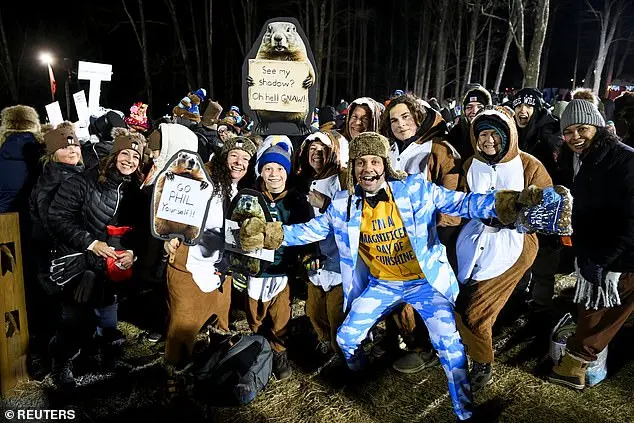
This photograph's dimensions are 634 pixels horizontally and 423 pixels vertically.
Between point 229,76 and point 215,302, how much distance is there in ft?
85.0

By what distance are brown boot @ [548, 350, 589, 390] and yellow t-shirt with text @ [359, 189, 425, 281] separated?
54.8 inches

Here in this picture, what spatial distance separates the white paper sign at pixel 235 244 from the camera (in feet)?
10.8

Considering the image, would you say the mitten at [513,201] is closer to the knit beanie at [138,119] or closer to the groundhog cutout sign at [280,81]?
the groundhog cutout sign at [280,81]

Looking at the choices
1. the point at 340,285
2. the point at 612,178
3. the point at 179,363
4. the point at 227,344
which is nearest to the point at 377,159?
the point at 340,285

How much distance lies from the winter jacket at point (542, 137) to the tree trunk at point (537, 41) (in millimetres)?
7815

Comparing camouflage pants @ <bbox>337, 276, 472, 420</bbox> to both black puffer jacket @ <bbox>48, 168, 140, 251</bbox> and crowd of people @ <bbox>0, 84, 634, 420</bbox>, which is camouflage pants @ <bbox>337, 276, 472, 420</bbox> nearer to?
crowd of people @ <bbox>0, 84, 634, 420</bbox>

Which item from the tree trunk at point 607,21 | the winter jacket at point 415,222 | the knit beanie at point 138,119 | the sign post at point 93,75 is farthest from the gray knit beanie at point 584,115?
the tree trunk at point 607,21

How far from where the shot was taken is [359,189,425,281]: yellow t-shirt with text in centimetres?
322

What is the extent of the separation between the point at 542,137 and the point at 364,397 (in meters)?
3.67

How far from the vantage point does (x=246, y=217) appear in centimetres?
325

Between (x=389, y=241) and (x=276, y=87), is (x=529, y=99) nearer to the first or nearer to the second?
(x=276, y=87)

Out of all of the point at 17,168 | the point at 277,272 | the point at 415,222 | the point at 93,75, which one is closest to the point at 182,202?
the point at 277,272

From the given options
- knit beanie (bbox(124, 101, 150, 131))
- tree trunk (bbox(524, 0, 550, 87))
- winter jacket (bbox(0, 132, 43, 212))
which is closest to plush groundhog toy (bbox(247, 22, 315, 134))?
winter jacket (bbox(0, 132, 43, 212))

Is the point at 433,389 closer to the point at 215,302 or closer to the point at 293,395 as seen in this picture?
the point at 293,395
